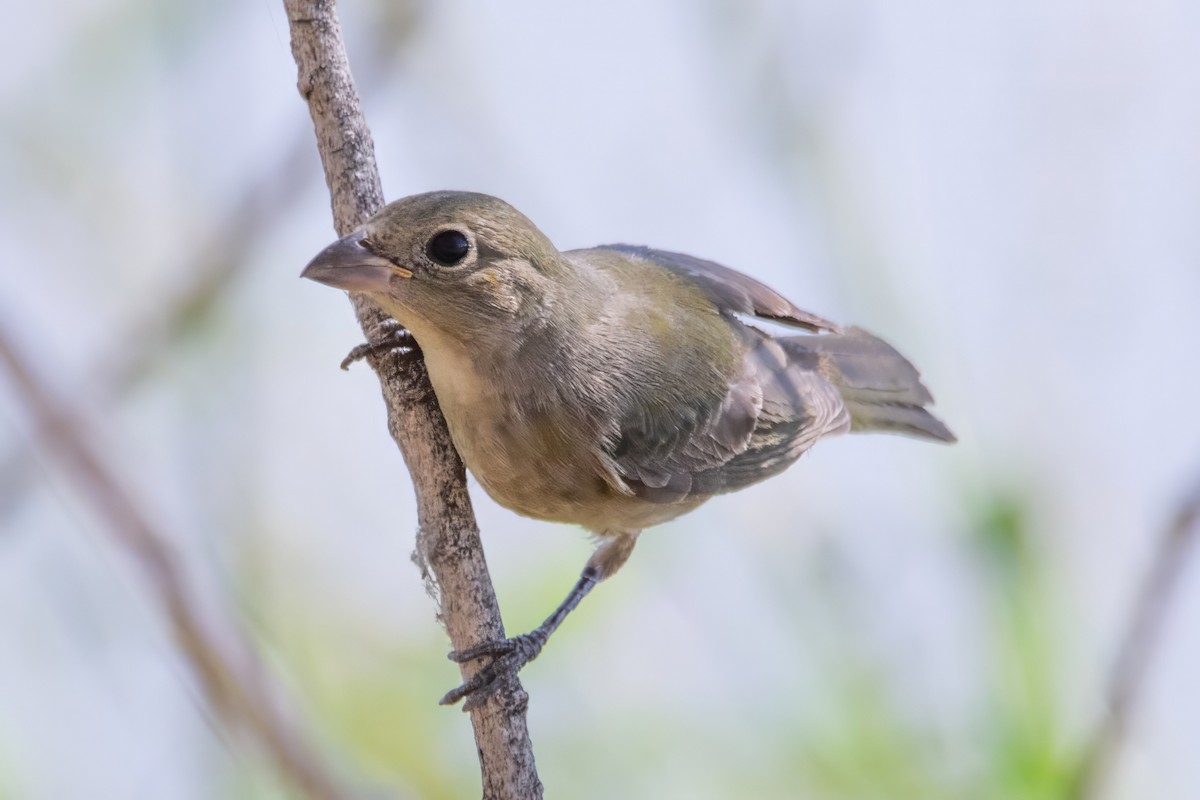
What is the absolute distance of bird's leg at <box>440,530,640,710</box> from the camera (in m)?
3.24

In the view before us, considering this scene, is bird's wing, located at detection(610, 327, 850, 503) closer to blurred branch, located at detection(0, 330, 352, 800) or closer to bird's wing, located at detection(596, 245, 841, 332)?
bird's wing, located at detection(596, 245, 841, 332)

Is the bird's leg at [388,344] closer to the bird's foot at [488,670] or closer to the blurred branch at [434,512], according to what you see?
the blurred branch at [434,512]

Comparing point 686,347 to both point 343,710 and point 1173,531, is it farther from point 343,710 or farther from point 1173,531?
point 1173,531

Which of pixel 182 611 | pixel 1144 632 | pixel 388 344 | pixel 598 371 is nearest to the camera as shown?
pixel 182 611

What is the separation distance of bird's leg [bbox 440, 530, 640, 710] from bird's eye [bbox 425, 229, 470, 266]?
41.0 inches

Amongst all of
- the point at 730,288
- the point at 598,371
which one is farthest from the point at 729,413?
the point at 598,371

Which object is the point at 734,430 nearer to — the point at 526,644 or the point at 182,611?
the point at 526,644

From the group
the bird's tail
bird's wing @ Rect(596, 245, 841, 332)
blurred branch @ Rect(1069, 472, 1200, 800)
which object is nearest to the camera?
blurred branch @ Rect(1069, 472, 1200, 800)

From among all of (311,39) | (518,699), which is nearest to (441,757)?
(518,699)

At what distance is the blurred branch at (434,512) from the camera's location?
312cm

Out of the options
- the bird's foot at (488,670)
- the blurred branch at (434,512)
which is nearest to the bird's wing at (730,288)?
the blurred branch at (434,512)

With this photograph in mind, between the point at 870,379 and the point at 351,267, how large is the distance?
2.48 meters

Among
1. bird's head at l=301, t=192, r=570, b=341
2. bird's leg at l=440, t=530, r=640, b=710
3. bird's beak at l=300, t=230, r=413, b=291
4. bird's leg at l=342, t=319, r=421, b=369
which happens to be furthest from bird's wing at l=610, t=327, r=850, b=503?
bird's beak at l=300, t=230, r=413, b=291

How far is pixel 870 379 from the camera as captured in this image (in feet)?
16.4
